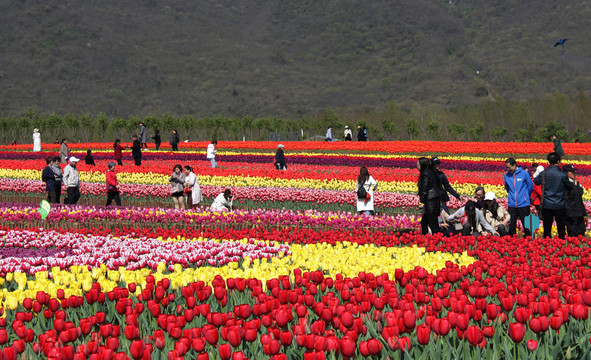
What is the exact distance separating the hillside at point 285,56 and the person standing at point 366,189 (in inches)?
3369

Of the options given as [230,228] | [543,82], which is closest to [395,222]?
[230,228]

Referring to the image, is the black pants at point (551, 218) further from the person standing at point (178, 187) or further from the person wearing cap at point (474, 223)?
the person standing at point (178, 187)

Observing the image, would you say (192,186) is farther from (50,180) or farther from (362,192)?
(362,192)

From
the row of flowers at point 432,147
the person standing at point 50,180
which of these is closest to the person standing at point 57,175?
the person standing at point 50,180

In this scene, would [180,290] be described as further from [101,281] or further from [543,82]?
[543,82]

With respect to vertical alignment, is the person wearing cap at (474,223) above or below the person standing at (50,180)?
below

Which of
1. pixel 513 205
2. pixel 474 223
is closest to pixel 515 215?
pixel 513 205

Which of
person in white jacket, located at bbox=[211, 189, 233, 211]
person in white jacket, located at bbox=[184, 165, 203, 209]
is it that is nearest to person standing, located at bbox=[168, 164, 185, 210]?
person in white jacket, located at bbox=[184, 165, 203, 209]

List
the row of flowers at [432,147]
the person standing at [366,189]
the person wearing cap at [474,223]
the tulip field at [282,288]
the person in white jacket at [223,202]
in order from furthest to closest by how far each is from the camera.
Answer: the row of flowers at [432,147] < the person in white jacket at [223,202] < the person standing at [366,189] < the person wearing cap at [474,223] < the tulip field at [282,288]

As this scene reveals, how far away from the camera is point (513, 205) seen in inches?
507

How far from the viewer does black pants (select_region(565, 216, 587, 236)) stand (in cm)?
1208

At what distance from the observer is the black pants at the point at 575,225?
1208cm

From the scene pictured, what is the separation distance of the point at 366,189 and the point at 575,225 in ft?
16.3

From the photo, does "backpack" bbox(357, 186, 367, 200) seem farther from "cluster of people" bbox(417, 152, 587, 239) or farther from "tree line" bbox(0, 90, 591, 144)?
"tree line" bbox(0, 90, 591, 144)
